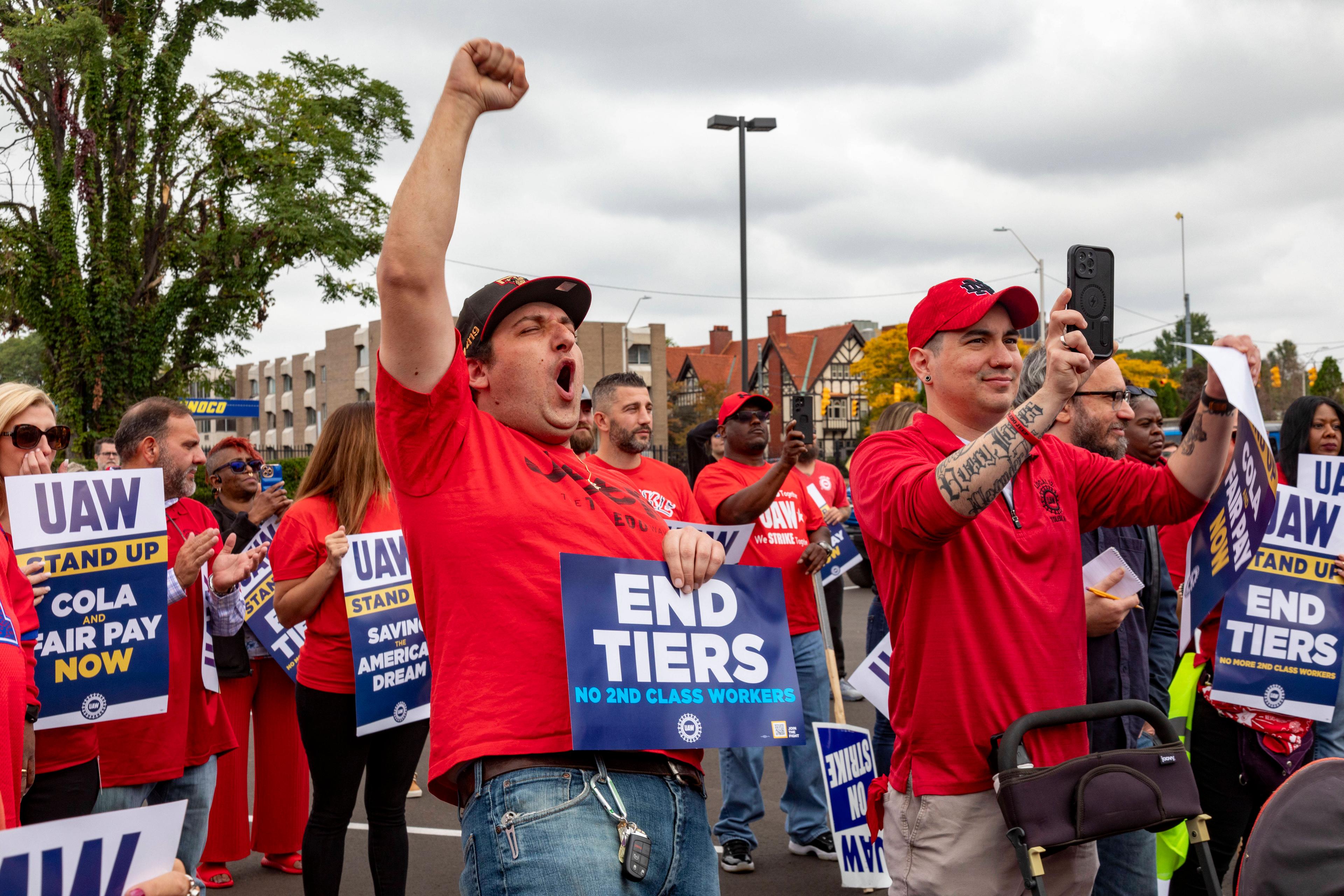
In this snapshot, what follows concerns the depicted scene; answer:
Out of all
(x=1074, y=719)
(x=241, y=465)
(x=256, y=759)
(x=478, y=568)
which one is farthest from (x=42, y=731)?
(x=1074, y=719)

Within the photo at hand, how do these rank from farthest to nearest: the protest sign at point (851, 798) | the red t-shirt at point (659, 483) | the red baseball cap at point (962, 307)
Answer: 1. the red t-shirt at point (659, 483)
2. the protest sign at point (851, 798)
3. the red baseball cap at point (962, 307)

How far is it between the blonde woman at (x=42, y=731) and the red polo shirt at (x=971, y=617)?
108 inches

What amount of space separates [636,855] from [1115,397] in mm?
2857

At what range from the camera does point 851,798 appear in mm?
5094

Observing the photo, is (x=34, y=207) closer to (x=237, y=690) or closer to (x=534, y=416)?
(x=237, y=690)

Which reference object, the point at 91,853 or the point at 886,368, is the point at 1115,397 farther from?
the point at 886,368

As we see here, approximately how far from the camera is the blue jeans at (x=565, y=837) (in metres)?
2.05

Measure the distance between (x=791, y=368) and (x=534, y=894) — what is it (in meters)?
82.3

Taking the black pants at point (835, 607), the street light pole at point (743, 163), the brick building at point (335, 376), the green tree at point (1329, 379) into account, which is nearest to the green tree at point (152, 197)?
the street light pole at point (743, 163)

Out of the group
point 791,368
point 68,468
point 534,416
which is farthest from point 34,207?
point 791,368

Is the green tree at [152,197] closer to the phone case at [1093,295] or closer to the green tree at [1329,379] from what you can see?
the phone case at [1093,295]

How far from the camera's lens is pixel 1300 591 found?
4.16 m

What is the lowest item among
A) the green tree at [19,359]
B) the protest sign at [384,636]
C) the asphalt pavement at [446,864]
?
the asphalt pavement at [446,864]

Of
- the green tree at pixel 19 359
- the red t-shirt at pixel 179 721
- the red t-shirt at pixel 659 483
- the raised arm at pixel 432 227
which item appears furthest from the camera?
the green tree at pixel 19 359
